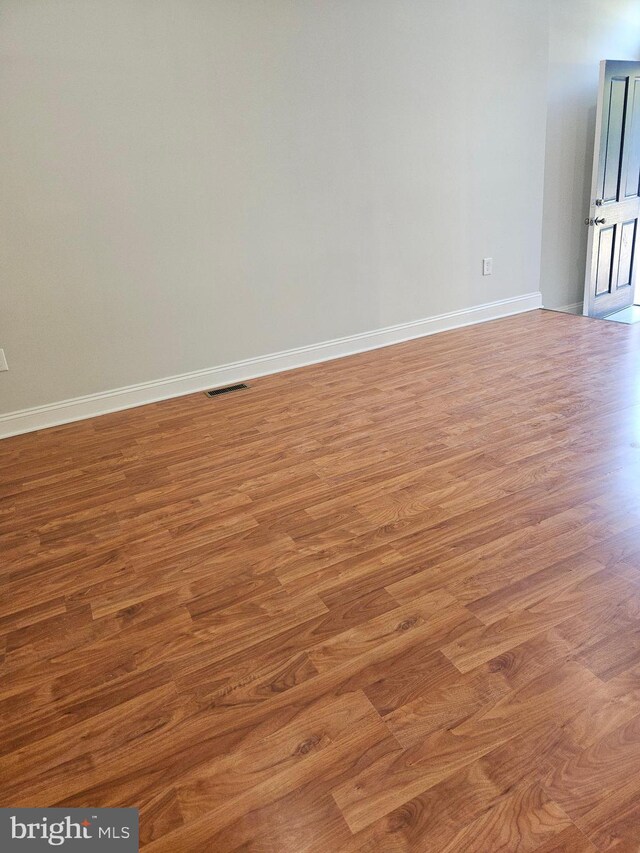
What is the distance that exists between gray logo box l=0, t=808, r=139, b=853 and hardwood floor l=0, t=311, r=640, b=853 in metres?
0.03

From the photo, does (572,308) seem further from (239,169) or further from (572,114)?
(239,169)

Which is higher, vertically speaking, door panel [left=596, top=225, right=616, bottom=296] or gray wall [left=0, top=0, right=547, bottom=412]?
gray wall [left=0, top=0, right=547, bottom=412]

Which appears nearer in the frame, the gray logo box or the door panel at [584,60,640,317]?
the gray logo box

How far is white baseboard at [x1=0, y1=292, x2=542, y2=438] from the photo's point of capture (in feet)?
11.2

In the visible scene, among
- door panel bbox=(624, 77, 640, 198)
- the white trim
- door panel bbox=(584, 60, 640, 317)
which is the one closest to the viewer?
door panel bbox=(584, 60, 640, 317)

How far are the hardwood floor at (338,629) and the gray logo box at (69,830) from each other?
0.03 m

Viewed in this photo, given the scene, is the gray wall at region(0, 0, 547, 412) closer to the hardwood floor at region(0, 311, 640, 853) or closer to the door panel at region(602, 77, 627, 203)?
the door panel at region(602, 77, 627, 203)

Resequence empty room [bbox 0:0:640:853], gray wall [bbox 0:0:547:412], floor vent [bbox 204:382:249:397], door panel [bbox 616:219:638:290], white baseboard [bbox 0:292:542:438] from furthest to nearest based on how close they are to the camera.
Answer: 1. door panel [bbox 616:219:638:290]
2. floor vent [bbox 204:382:249:397]
3. white baseboard [bbox 0:292:542:438]
4. gray wall [bbox 0:0:547:412]
5. empty room [bbox 0:0:640:853]

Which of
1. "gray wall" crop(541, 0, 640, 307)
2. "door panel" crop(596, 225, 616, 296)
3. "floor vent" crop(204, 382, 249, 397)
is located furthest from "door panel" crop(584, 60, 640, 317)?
"floor vent" crop(204, 382, 249, 397)

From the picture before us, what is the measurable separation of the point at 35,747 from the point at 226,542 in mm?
907

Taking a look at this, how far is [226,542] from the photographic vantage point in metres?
2.18

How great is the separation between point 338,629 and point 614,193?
15.5ft

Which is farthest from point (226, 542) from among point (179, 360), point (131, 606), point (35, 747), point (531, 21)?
point (531, 21)

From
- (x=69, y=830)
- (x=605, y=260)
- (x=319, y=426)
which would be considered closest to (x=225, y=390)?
(x=319, y=426)
